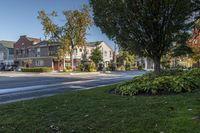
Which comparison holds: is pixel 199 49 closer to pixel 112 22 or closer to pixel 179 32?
pixel 179 32

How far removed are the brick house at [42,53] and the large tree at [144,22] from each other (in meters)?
46.4

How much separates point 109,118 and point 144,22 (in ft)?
26.1

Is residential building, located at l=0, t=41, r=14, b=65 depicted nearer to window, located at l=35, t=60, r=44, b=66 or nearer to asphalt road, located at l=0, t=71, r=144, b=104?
window, located at l=35, t=60, r=44, b=66

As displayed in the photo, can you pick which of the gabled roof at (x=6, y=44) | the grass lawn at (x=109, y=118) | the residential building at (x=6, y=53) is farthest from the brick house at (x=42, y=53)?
the grass lawn at (x=109, y=118)

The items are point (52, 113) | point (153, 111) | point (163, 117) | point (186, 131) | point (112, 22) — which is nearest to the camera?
point (186, 131)

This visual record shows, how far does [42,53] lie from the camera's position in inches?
2574

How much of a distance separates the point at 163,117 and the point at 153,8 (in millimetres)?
7906

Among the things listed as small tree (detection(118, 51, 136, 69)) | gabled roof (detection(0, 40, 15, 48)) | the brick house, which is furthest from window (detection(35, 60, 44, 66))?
small tree (detection(118, 51, 136, 69))

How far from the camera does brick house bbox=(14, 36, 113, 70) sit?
209 ft

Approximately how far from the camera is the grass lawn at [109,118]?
5.77 metres

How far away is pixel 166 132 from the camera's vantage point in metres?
5.29

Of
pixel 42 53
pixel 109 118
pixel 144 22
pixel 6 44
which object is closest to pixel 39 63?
pixel 42 53

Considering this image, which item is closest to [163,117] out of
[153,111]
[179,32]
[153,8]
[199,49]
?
[153,111]

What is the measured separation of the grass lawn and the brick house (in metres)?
52.4
